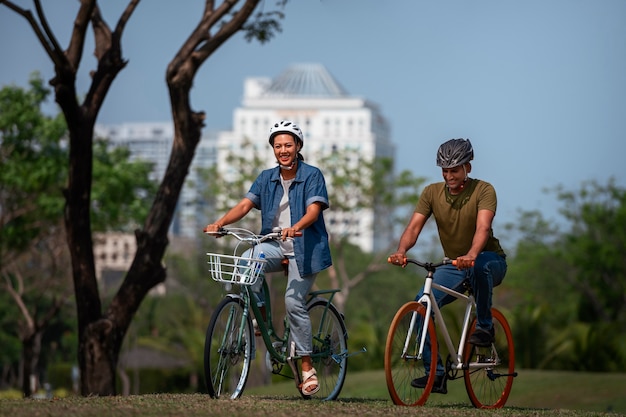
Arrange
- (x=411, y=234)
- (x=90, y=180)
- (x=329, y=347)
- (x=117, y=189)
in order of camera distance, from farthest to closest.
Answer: (x=117, y=189), (x=90, y=180), (x=329, y=347), (x=411, y=234)

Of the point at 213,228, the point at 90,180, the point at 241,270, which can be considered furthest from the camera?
Answer: the point at 90,180

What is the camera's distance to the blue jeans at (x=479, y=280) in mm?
8148

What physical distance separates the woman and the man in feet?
1.85

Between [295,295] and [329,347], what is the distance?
2.28 feet

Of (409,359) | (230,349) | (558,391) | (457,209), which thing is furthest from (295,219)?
(558,391)

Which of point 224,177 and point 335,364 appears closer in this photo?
point 335,364

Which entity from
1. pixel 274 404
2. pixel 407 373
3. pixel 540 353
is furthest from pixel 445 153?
pixel 540 353

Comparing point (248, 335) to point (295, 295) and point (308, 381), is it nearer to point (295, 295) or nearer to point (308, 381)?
point (295, 295)

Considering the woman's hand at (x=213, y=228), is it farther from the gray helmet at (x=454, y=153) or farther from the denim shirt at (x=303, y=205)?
the gray helmet at (x=454, y=153)

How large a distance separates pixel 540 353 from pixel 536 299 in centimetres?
2640

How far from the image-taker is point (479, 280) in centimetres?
822

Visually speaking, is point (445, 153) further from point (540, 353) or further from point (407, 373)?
point (540, 353)

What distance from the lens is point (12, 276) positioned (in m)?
47.4

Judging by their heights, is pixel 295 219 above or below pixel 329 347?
above
